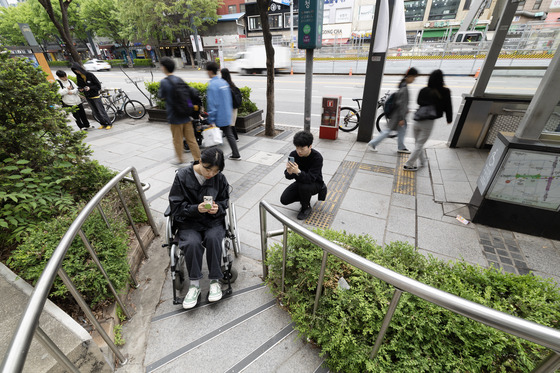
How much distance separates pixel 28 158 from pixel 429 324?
3.79 m

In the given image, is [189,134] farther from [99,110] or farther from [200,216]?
[99,110]

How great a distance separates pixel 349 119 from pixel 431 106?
276 centimetres

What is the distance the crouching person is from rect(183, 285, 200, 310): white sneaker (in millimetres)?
1699

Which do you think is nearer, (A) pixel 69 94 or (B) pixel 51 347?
(B) pixel 51 347

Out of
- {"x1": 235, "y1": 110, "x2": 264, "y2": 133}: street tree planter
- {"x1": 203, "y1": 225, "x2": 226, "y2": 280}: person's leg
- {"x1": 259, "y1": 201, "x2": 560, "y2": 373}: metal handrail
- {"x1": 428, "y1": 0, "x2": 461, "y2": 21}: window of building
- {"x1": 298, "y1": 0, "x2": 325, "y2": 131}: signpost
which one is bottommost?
{"x1": 235, "y1": 110, "x2": 264, "y2": 133}: street tree planter

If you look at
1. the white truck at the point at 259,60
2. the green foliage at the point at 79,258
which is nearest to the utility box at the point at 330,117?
the green foliage at the point at 79,258

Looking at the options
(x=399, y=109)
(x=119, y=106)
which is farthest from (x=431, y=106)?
(x=119, y=106)

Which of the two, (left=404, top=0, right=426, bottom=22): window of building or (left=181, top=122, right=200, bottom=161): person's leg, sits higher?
(left=404, top=0, right=426, bottom=22): window of building

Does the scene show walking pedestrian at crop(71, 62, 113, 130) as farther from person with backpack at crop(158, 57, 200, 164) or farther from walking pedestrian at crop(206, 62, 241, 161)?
walking pedestrian at crop(206, 62, 241, 161)

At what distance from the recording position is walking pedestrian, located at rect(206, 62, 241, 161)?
4721 millimetres

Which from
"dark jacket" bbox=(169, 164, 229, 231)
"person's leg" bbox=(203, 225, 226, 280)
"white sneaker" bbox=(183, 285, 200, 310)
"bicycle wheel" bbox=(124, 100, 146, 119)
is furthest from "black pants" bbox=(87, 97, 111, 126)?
"white sneaker" bbox=(183, 285, 200, 310)

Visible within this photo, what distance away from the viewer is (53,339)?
1.54m

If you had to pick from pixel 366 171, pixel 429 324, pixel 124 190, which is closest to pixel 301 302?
pixel 429 324

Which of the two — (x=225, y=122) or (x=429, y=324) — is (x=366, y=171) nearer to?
(x=225, y=122)
